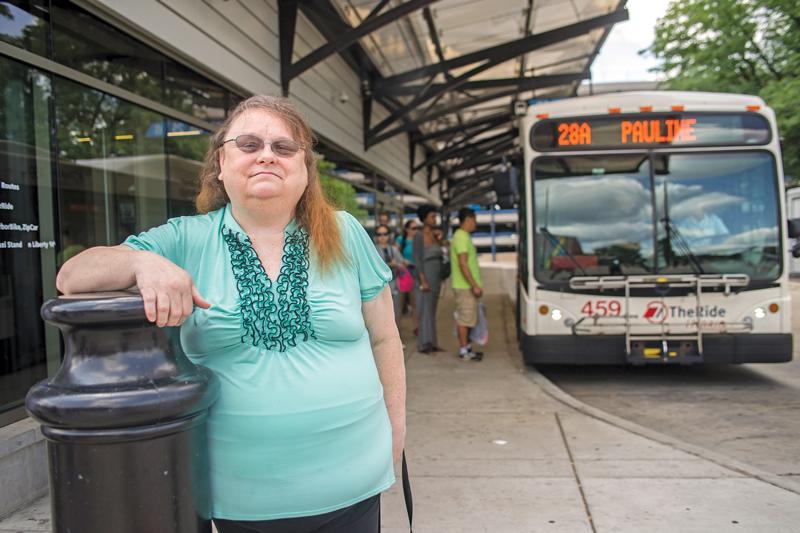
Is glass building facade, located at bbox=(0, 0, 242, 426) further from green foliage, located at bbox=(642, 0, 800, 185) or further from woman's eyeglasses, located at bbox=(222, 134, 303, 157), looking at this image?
green foliage, located at bbox=(642, 0, 800, 185)

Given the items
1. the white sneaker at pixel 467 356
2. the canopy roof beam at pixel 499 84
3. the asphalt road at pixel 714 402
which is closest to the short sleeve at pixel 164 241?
the asphalt road at pixel 714 402

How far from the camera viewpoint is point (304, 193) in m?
1.83

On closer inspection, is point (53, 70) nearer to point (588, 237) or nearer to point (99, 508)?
point (99, 508)

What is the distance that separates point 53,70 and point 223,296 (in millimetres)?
3695

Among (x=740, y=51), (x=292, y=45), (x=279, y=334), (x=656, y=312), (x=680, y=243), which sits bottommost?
(x=656, y=312)

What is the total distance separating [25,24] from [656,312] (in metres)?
5.78

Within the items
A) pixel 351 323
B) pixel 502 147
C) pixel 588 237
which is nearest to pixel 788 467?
pixel 588 237

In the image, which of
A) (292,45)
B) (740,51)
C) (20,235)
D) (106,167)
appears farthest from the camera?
(740,51)

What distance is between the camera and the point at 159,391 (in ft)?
4.31

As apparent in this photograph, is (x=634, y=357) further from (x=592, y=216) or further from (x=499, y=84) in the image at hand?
(x=499, y=84)

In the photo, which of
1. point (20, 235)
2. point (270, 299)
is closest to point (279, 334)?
point (270, 299)

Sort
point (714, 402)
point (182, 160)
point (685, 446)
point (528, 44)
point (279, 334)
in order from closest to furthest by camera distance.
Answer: point (279, 334) → point (685, 446) → point (714, 402) → point (182, 160) → point (528, 44)

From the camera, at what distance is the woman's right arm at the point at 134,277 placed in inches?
53.7

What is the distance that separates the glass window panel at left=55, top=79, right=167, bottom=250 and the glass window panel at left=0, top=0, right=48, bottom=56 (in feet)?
1.05
